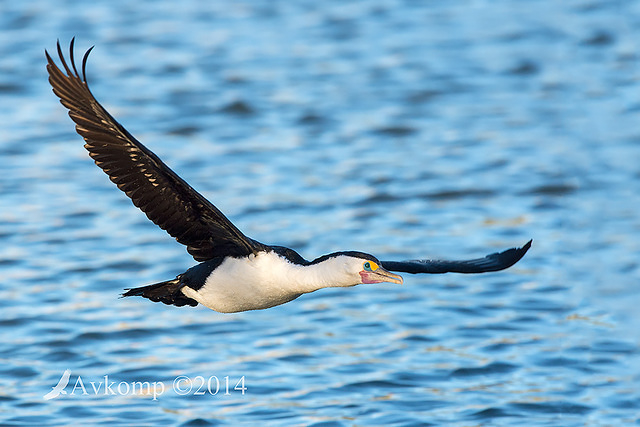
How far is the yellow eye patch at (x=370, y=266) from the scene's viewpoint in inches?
270

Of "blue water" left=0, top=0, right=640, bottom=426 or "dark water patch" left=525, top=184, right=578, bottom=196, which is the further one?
"dark water patch" left=525, top=184, right=578, bottom=196

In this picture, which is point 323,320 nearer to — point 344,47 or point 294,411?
point 294,411

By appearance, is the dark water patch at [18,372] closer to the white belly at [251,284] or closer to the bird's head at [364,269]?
the white belly at [251,284]

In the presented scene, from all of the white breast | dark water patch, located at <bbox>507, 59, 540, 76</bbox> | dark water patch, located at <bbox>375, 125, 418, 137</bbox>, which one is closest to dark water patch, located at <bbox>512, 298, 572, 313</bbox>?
the white breast

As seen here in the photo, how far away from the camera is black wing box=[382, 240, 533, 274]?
25.2ft

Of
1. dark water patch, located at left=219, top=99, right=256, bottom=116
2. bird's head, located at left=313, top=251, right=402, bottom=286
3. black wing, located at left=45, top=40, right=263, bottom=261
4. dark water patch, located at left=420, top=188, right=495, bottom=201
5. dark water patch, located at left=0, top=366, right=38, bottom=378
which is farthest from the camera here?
dark water patch, located at left=219, top=99, right=256, bottom=116

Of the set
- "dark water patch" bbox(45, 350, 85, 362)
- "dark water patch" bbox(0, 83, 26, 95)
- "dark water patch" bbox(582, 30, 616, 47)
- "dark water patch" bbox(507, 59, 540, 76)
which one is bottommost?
"dark water patch" bbox(45, 350, 85, 362)

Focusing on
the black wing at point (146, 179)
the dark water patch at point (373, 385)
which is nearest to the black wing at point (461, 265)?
the black wing at point (146, 179)

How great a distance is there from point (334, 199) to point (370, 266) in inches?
250

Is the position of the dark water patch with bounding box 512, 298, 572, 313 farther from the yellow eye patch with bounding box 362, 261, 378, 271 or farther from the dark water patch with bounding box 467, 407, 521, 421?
the yellow eye patch with bounding box 362, 261, 378, 271

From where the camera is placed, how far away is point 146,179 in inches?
Result: 275

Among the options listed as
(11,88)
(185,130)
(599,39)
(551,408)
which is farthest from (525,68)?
(551,408)

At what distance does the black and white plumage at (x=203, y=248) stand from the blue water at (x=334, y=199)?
1.96 m

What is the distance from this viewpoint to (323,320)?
1070 cm
